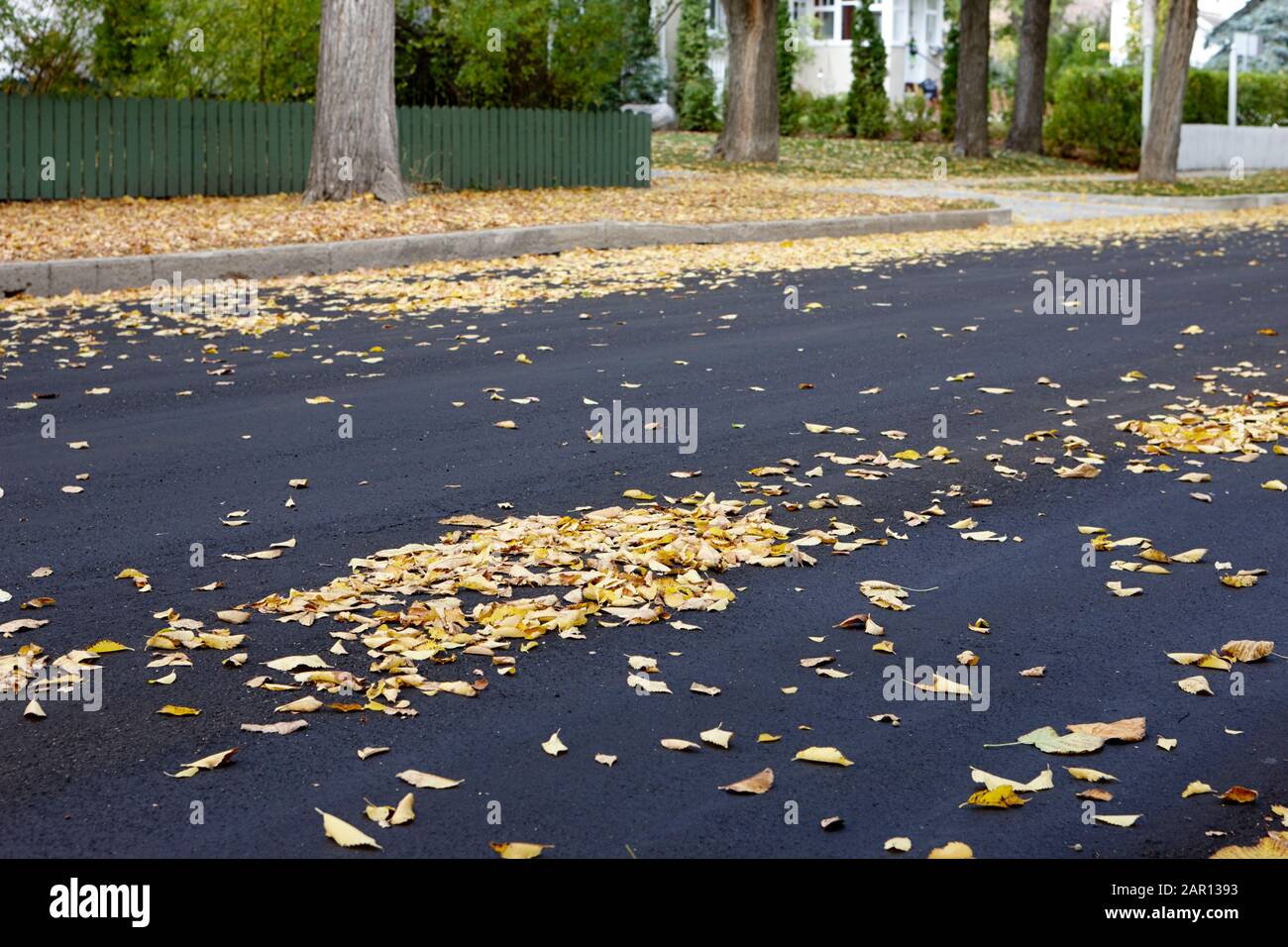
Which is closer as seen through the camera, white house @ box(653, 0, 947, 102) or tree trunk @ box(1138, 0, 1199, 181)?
tree trunk @ box(1138, 0, 1199, 181)

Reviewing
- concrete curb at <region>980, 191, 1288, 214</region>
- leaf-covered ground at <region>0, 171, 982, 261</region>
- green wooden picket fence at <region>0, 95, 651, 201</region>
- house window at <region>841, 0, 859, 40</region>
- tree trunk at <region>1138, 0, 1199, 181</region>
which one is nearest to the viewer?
leaf-covered ground at <region>0, 171, 982, 261</region>

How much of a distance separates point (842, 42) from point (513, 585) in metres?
51.5

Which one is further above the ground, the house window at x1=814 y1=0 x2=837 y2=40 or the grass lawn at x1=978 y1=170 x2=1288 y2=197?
the house window at x1=814 y1=0 x2=837 y2=40

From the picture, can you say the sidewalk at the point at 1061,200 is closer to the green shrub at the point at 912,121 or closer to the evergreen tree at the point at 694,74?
the green shrub at the point at 912,121

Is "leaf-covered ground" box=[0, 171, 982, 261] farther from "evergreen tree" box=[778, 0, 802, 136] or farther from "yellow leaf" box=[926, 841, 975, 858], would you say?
"evergreen tree" box=[778, 0, 802, 136]

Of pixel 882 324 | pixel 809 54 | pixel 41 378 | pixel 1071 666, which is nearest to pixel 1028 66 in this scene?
pixel 809 54

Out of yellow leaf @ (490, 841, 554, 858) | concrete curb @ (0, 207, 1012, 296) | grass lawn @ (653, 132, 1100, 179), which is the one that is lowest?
yellow leaf @ (490, 841, 554, 858)

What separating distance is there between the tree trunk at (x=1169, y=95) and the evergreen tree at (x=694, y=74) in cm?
1661

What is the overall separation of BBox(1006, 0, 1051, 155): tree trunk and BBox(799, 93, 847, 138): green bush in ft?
25.4

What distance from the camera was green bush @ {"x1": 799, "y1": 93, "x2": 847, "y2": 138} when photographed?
46.8 m

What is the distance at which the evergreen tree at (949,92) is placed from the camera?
44706 mm

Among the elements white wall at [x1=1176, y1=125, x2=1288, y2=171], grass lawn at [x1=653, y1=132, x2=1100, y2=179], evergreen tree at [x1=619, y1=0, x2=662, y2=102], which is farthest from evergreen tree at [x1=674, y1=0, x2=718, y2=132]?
white wall at [x1=1176, y1=125, x2=1288, y2=171]

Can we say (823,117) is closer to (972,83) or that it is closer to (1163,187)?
(972,83)

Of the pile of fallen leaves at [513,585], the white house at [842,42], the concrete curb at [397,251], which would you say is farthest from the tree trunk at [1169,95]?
the pile of fallen leaves at [513,585]
